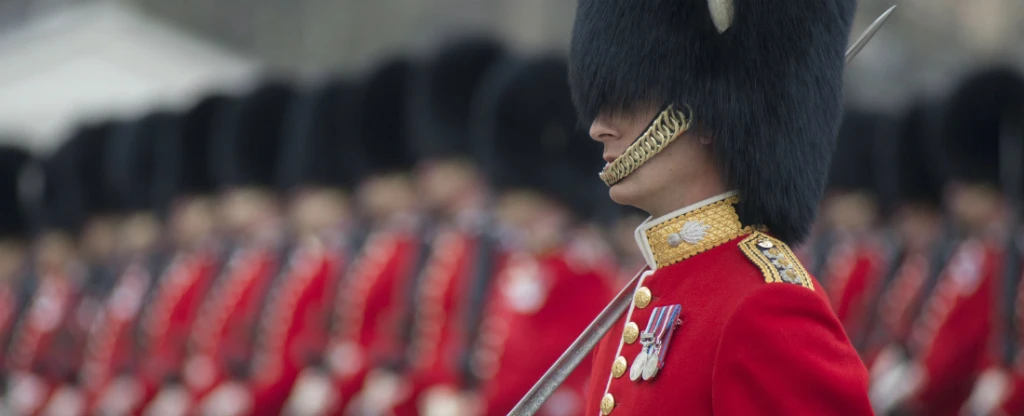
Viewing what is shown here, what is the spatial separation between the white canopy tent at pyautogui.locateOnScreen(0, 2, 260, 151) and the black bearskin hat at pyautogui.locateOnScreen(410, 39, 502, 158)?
668 centimetres

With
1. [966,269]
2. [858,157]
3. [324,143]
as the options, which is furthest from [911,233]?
[324,143]

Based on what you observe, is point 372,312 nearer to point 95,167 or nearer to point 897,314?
point 897,314

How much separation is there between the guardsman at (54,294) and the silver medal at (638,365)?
240 inches

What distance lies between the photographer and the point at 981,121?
5.51 m

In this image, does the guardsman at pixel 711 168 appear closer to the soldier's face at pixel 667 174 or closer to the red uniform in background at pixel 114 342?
the soldier's face at pixel 667 174

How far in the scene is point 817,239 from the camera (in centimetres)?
739

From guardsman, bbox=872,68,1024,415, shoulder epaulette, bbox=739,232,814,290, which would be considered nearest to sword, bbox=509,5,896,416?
shoulder epaulette, bbox=739,232,814,290

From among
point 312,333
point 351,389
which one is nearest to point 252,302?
point 312,333

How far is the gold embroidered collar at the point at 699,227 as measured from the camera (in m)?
2.08

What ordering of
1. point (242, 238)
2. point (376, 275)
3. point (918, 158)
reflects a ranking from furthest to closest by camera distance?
point (242, 238) < point (918, 158) < point (376, 275)

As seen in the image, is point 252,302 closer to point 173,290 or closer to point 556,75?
point 173,290

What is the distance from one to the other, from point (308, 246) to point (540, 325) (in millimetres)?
2158

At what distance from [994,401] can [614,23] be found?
2.86m

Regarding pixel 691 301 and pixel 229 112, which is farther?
pixel 229 112
